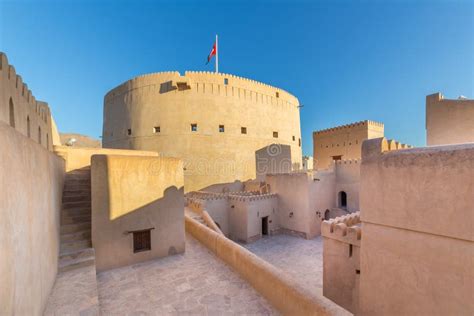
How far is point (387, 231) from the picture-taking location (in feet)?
13.3

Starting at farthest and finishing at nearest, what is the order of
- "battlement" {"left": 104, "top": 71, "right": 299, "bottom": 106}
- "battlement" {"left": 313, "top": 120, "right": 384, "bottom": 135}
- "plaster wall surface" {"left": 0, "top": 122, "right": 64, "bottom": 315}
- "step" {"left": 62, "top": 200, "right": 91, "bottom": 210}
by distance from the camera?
"battlement" {"left": 313, "top": 120, "right": 384, "bottom": 135}
"battlement" {"left": 104, "top": 71, "right": 299, "bottom": 106}
"step" {"left": 62, "top": 200, "right": 91, "bottom": 210}
"plaster wall surface" {"left": 0, "top": 122, "right": 64, "bottom": 315}

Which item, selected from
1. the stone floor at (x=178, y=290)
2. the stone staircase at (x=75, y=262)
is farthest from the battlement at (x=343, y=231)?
the stone staircase at (x=75, y=262)

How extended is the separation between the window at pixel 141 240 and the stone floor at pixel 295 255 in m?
6.46

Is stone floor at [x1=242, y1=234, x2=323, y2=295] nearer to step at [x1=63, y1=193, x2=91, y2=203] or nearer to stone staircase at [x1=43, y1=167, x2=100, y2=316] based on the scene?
stone staircase at [x1=43, y1=167, x2=100, y2=316]

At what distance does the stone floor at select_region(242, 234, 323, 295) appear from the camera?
919 centimetres

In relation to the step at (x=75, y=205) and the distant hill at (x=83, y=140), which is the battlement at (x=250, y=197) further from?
the distant hill at (x=83, y=140)

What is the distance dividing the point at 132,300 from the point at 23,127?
6470 millimetres

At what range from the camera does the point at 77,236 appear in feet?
16.6

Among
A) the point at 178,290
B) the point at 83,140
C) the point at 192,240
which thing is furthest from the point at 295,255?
the point at 83,140

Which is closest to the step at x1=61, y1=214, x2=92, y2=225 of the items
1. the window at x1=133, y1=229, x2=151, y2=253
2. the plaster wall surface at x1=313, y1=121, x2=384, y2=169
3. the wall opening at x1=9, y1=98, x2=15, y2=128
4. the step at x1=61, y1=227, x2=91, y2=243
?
the step at x1=61, y1=227, x2=91, y2=243

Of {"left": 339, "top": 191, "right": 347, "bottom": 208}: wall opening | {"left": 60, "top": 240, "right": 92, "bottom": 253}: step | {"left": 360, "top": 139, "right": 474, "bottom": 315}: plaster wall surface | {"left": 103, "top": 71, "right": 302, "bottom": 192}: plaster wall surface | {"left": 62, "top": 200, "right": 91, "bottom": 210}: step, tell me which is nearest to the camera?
{"left": 360, "top": 139, "right": 474, "bottom": 315}: plaster wall surface

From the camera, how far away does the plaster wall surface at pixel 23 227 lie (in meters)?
1.78

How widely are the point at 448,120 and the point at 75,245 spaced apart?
1310 centimetres

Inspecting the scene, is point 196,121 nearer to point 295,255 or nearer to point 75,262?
point 295,255
